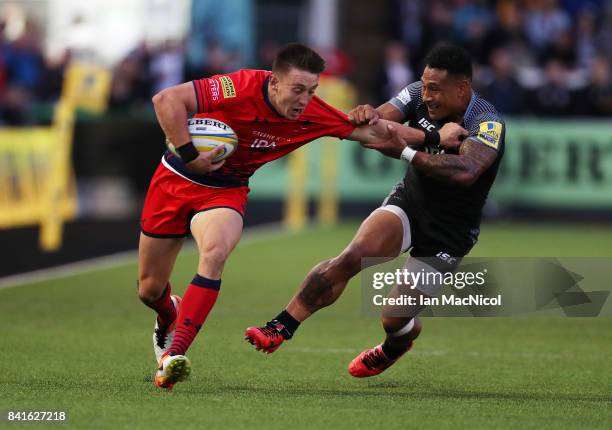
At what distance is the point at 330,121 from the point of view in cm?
817

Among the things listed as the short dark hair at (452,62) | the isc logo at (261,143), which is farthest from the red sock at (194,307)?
the short dark hair at (452,62)

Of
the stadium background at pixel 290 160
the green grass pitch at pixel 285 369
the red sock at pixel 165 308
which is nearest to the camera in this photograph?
the green grass pitch at pixel 285 369

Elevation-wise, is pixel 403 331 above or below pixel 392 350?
above

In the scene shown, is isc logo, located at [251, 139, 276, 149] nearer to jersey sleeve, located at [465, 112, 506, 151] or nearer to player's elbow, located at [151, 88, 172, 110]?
player's elbow, located at [151, 88, 172, 110]

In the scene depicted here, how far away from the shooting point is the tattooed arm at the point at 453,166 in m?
7.77

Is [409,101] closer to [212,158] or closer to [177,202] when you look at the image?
[212,158]

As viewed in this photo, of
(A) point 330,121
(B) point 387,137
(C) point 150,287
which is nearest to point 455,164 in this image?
(B) point 387,137

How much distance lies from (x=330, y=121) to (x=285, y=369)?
5.45ft

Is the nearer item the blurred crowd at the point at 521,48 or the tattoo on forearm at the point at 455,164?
the tattoo on forearm at the point at 455,164

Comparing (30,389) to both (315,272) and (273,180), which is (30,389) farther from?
(273,180)

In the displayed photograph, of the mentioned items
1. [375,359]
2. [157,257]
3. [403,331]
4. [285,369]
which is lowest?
[285,369]

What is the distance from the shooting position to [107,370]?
8336 mm

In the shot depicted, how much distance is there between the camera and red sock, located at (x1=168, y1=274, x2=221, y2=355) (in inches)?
295

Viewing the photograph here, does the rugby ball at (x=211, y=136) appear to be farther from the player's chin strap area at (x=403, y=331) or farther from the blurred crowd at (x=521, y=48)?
the blurred crowd at (x=521, y=48)
